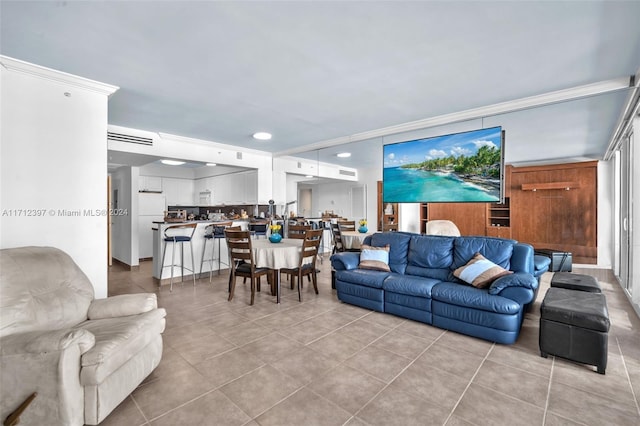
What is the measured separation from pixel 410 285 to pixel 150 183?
7337 millimetres

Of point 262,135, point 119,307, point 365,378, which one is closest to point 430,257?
point 365,378

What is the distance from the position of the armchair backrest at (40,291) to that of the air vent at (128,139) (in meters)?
2.79

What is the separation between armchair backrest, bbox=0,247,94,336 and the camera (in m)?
1.95

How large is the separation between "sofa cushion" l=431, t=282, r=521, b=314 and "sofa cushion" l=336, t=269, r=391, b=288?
663 millimetres

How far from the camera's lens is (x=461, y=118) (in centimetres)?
428

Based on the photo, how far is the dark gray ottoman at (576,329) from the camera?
234cm

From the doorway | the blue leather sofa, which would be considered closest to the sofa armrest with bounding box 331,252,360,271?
the blue leather sofa

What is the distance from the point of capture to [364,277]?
3822mm

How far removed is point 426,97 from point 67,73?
381 cm

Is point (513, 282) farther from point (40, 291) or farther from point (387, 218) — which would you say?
point (387, 218)

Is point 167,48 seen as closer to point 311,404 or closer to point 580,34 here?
point 311,404

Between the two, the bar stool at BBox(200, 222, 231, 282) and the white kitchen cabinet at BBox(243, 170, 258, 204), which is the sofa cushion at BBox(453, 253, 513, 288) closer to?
the bar stool at BBox(200, 222, 231, 282)

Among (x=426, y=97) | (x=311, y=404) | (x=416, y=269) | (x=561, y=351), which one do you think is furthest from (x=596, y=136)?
(x=311, y=404)

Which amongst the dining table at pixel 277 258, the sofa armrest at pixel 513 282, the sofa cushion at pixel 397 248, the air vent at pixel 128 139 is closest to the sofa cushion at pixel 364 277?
the sofa cushion at pixel 397 248
